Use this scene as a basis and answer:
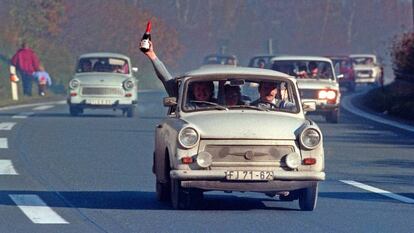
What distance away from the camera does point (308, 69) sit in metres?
35.0

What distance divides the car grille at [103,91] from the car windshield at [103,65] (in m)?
1.00

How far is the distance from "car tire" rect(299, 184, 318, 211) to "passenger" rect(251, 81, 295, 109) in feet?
3.60

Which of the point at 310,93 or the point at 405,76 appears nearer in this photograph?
the point at 310,93

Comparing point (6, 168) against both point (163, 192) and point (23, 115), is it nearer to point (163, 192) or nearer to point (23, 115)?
point (163, 192)

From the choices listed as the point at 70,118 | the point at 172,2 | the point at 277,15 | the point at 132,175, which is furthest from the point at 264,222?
the point at 277,15

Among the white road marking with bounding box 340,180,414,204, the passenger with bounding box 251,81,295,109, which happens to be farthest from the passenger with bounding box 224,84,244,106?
the white road marking with bounding box 340,180,414,204

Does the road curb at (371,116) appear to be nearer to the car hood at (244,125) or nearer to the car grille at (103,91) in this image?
the car grille at (103,91)

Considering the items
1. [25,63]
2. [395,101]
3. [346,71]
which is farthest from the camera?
[346,71]

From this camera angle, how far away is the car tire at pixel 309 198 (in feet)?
46.4

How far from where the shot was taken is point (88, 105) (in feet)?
117

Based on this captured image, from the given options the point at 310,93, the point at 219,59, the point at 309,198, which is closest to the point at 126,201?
the point at 309,198

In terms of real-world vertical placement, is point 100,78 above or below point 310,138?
below

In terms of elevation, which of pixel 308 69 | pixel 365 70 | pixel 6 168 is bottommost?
pixel 365 70

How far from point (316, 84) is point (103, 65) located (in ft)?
19.5
